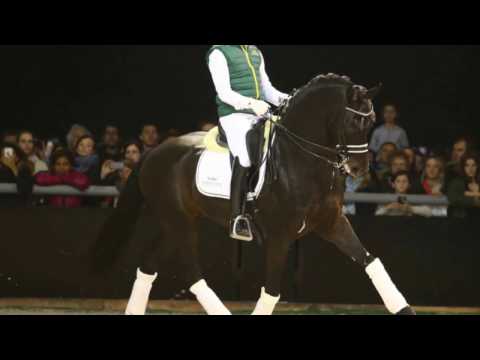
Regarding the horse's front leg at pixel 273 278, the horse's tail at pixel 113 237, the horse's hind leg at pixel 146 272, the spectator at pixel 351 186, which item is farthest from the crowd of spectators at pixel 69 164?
the horse's front leg at pixel 273 278

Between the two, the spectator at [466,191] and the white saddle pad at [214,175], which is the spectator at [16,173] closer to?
the white saddle pad at [214,175]

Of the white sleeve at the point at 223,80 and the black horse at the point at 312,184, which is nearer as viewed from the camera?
the black horse at the point at 312,184

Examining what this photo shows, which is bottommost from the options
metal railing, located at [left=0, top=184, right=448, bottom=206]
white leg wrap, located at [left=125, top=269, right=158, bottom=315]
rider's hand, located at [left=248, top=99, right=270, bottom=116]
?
white leg wrap, located at [left=125, top=269, right=158, bottom=315]

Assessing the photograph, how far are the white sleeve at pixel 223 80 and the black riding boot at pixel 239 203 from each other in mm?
453

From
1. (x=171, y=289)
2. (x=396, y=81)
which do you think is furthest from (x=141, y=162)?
(x=396, y=81)

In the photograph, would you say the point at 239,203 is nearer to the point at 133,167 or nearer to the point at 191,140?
the point at 191,140

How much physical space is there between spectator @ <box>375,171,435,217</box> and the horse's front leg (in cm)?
285

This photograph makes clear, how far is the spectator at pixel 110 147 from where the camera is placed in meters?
11.4

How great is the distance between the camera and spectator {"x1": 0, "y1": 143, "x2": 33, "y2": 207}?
10688mm

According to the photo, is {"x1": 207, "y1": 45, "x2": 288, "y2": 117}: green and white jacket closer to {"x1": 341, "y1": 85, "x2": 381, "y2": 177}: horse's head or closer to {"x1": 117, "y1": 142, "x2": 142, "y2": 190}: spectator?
{"x1": 341, "y1": 85, "x2": 381, "y2": 177}: horse's head

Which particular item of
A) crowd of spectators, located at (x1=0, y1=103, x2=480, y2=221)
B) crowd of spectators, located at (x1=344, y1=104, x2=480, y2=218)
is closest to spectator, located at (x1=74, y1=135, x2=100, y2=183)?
crowd of spectators, located at (x1=0, y1=103, x2=480, y2=221)

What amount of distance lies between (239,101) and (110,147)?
3.39 meters

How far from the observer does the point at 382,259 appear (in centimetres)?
1082

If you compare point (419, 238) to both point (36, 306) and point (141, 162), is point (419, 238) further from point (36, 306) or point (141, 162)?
point (36, 306)
